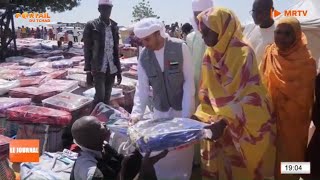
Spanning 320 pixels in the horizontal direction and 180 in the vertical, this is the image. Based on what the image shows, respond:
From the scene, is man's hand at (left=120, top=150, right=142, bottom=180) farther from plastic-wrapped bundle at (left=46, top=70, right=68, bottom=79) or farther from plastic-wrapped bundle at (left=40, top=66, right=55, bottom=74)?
plastic-wrapped bundle at (left=40, top=66, right=55, bottom=74)

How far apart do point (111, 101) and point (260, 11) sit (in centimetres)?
243

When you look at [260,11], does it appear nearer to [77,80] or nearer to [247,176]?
[247,176]

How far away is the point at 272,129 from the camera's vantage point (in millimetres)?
2709

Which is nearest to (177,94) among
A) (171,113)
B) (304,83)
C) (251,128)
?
(171,113)

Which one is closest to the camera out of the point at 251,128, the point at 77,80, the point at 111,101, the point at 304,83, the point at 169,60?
the point at 251,128

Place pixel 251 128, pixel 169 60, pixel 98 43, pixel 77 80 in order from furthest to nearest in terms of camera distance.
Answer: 1. pixel 77 80
2. pixel 98 43
3. pixel 169 60
4. pixel 251 128

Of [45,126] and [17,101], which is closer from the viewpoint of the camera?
[45,126]

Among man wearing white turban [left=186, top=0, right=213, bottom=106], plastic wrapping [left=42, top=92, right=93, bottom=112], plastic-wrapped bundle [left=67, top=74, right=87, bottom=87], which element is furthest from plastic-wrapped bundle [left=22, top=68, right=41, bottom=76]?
man wearing white turban [left=186, top=0, right=213, bottom=106]

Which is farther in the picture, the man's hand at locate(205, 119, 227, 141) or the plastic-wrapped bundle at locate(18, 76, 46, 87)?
the plastic-wrapped bundle at locate(18, 76, 46, 87)

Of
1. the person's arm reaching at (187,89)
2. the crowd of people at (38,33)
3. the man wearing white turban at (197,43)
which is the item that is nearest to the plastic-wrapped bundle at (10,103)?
the man wearing white turban at (197,43)

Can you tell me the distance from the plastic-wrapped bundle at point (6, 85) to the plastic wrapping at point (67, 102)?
102cm

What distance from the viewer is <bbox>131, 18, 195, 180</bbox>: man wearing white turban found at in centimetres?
295

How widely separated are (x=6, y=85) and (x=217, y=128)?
164 inches

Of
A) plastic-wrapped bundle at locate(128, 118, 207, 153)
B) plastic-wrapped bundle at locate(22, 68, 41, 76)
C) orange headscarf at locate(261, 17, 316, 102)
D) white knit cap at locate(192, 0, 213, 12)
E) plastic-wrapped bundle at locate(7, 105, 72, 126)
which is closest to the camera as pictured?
plastic-wrapped bundle at locate(128, 118, 207, 153)
